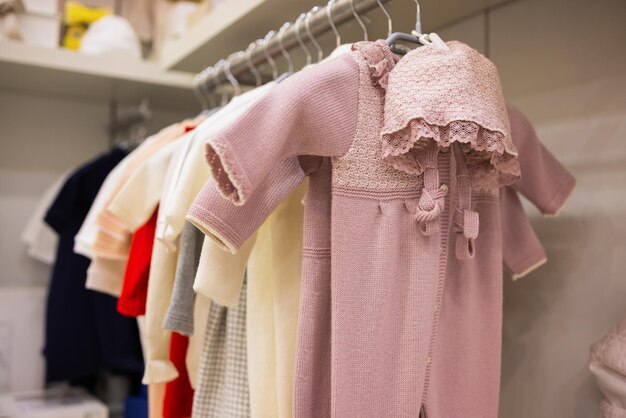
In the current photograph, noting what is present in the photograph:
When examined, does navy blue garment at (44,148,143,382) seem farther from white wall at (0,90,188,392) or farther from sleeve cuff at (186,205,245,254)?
sleeve cuff at (186,205,245,254)

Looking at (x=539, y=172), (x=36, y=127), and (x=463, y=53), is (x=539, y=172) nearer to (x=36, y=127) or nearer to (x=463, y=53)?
(x=463, y=53)

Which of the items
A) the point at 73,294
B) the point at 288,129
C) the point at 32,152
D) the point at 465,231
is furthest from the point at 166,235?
the point at 32,152

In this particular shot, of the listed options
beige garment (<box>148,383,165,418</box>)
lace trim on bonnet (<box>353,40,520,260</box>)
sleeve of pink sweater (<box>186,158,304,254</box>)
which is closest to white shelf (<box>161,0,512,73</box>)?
lace trim on bonnet (<box>353,40,520,260</box>)

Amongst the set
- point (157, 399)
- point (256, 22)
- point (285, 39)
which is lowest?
point (157, 399)

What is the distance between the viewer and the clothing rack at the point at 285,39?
1.04 metres

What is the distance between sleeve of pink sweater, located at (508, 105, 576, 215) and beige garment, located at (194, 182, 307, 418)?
0.33m

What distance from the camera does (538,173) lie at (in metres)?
1.02

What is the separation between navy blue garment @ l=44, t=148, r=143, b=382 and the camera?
180 cm

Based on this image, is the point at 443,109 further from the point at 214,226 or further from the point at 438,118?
the point at 214,226

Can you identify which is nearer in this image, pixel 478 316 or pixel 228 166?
pixel 228 166

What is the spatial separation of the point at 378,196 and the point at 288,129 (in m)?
0.15

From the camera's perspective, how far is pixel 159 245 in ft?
3.65

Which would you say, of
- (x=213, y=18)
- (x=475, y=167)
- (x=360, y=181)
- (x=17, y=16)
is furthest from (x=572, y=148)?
(x=17, y=16)

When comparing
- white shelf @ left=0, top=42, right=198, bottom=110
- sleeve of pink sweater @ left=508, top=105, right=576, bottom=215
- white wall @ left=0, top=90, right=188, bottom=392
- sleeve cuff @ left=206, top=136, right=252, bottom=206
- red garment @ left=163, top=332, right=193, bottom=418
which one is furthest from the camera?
white wall @ left=0, top=90, right=188, bottom=392
